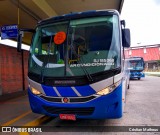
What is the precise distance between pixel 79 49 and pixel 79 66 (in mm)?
476

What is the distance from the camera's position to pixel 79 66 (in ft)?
15.6

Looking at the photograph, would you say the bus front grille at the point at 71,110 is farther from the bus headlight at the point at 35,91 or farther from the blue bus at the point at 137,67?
the blue bus at the point at 137,67

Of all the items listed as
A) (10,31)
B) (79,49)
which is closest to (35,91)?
(79,49)

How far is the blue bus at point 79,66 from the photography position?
452 cm

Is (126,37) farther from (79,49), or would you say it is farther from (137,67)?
(137,67)

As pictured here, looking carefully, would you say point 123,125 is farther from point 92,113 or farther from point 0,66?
point 0,66

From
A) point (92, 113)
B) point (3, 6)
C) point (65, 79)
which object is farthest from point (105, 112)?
point (3, 6)

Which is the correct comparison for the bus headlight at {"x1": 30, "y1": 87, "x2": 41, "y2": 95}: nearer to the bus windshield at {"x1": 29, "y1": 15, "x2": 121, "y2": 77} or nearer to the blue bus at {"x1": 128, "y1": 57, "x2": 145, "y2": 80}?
the bus windshield at {"x1": 29, "y1": 15, "x2": 121, "y2": 77}

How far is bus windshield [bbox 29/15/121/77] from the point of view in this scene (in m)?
4.74

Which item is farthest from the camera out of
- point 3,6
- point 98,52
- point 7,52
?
point 7,52

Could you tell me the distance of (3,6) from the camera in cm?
955

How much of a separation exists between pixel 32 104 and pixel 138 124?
2.72 m

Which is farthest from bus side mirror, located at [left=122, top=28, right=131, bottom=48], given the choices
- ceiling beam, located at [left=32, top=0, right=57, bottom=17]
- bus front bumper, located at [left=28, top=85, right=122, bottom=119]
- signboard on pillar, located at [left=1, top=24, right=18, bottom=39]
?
signboard on pillar, located at [left=1, top=24, right=18, bottom=39]

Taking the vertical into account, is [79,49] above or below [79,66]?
above
